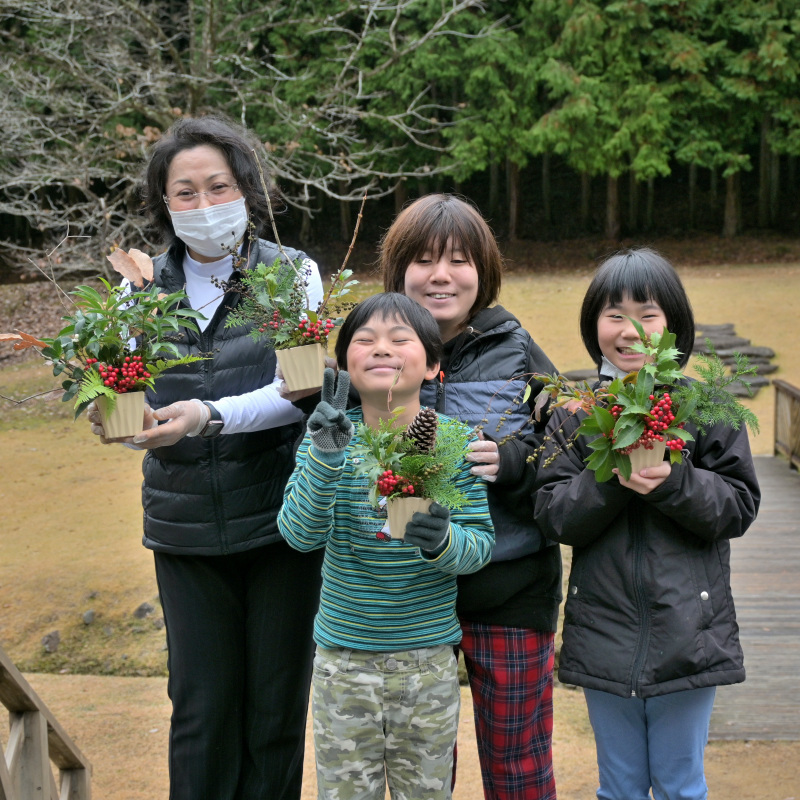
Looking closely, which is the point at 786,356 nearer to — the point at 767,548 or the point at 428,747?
the point at 767,548

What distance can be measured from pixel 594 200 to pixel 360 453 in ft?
73.4

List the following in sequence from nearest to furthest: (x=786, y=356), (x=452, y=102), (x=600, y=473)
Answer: (x=600, y=473) → (x=786, y=356) → (x=452, y=102)

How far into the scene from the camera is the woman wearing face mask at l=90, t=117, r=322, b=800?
2.55m

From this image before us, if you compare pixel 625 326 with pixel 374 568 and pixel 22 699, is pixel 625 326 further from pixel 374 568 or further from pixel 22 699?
pixel 22 699

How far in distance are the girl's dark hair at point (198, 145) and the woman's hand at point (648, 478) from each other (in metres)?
1.28

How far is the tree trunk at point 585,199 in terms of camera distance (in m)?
21.6

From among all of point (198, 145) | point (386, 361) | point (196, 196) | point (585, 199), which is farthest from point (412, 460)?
point (585, 199)

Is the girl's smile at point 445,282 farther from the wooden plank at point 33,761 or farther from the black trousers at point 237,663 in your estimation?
the wooden plank at point 33,761

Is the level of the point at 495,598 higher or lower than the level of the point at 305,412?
lower

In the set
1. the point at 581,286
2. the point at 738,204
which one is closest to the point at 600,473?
the point at 581,286

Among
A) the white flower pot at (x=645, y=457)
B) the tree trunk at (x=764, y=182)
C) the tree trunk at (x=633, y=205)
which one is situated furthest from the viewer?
the tree trunk at (x=633, y=205)

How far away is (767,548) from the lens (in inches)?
255

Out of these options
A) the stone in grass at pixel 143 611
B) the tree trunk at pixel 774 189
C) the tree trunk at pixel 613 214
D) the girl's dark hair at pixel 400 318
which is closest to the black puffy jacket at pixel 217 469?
the girl's dark hair at pixel 400 318

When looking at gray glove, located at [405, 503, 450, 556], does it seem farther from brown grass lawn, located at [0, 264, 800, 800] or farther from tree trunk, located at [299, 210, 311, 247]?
tree trunk, located at [299, 210, 311, 247]
